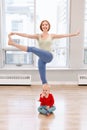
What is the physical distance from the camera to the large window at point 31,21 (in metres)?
5.31

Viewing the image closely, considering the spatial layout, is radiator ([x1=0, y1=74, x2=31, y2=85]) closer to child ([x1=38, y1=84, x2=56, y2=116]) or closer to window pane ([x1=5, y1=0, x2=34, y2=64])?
window pane ([x1=5, y1=0, x2=34, y2=64])

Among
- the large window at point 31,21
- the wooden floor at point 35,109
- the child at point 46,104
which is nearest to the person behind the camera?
the wooden floor at point 35,109

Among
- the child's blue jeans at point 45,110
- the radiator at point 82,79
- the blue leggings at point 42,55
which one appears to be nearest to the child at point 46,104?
the child's blue jeans at point 45,110

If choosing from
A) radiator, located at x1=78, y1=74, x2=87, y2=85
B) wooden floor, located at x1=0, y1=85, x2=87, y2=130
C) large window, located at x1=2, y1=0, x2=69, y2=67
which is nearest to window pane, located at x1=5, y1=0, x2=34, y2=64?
large window, located at x1=2, y1=0, x2=69, y2=67

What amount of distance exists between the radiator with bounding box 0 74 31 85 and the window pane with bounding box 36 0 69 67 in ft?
2.23

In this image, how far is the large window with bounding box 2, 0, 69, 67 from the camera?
17.4 ft

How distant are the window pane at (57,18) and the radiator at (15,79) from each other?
68 cm

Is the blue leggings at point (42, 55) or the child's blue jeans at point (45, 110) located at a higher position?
the blue leggings at point (42, 55)

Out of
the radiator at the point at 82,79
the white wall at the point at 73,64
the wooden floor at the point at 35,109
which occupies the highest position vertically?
the white wall at the point at 73,64

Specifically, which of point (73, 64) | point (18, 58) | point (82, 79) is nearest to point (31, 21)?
point (18, 58)

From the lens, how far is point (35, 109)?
3605 millimetres

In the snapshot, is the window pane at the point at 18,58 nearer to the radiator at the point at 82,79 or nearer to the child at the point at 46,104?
the radiator at the point at 82,79

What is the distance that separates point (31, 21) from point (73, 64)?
137 cm

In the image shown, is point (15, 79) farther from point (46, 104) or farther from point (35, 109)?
point (46, 104)
